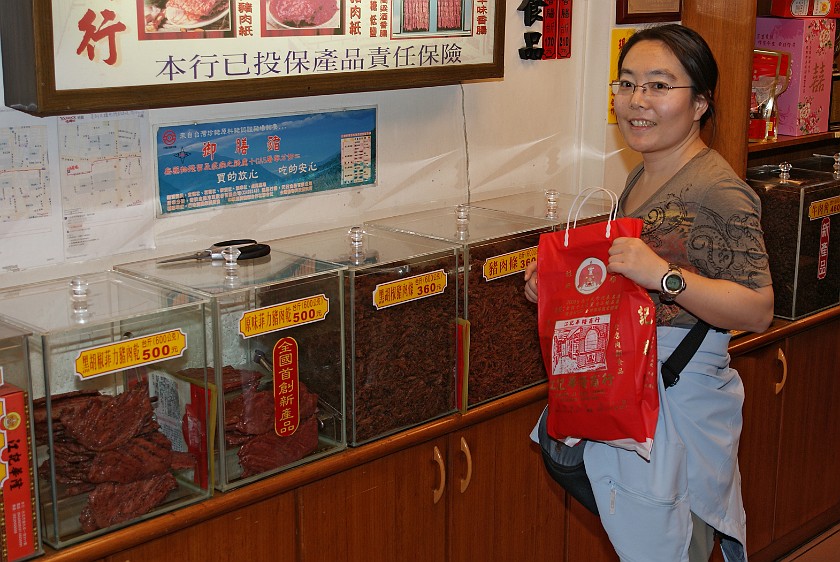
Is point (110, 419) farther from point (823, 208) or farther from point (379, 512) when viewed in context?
point (823, 208)

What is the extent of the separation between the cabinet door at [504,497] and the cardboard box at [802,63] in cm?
144

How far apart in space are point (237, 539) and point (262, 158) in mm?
834

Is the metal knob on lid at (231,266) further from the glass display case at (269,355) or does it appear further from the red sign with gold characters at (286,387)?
the red sign with gold characters at (286,387)

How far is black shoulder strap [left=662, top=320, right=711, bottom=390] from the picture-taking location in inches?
77.0

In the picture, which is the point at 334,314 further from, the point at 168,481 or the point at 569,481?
the point at 569,481

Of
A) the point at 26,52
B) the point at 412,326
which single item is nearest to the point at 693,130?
the point at 412,326

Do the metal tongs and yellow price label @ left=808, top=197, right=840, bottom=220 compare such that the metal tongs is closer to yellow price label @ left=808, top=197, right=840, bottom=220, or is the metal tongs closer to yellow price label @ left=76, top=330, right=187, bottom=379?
yellow price label @ left=76, top=330, right=187, bottom=379

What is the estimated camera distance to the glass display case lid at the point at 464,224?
2332mm

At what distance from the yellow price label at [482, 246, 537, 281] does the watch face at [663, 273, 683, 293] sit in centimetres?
54

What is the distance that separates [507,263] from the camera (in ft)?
7.66

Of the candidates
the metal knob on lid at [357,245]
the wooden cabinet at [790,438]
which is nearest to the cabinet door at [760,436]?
the wooden cabinet at [790,438]

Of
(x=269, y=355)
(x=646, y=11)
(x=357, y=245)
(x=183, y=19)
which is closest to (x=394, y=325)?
(x=357, y=245)

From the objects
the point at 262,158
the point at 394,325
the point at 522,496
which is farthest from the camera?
the point at 522,496

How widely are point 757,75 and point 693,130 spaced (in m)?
1.20
